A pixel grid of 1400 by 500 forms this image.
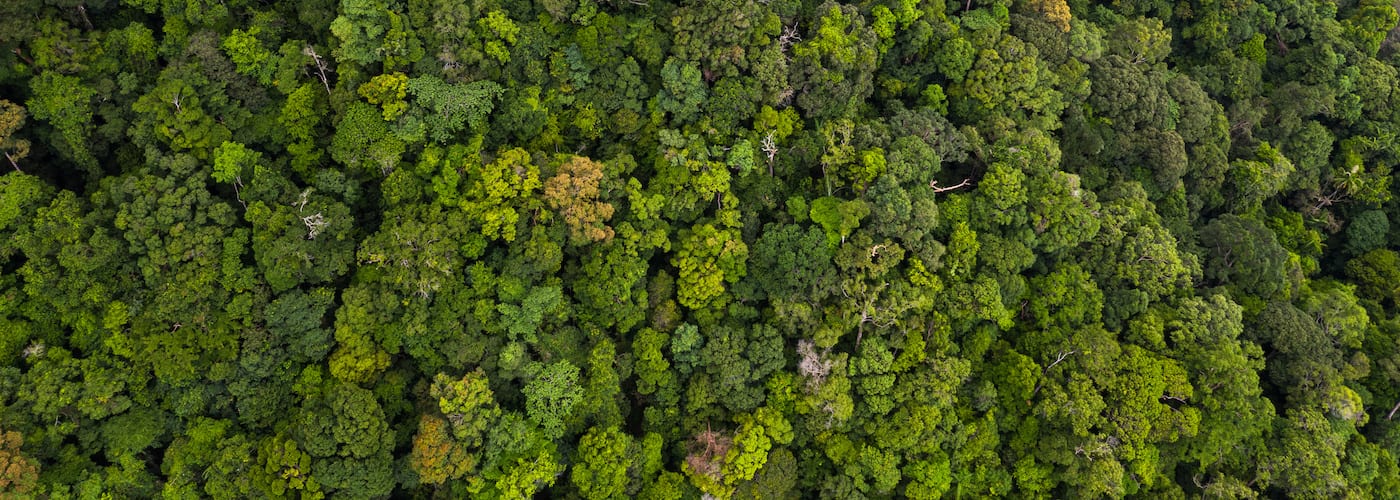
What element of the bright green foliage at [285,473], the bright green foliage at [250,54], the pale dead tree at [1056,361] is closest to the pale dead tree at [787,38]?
the pale dead tree at [1056,361]

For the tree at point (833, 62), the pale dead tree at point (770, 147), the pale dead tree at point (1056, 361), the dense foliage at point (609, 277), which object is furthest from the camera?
the tree at point (833, 62)

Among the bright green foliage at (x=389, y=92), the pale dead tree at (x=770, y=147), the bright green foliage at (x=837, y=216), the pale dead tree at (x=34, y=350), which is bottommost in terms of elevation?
the pale dead tree at (x=34, y=350)

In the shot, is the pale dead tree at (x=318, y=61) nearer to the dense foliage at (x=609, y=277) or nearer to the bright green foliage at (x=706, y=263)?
the dense foliage at (x=609, y=277)

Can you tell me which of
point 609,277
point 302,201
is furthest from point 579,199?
point 302,201

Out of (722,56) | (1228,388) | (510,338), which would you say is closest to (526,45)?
(722,56)

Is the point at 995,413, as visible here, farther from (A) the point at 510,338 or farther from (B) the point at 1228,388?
(A) the point at 510,338

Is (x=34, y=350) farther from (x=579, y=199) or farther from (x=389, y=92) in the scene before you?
(x=579, y=199)
